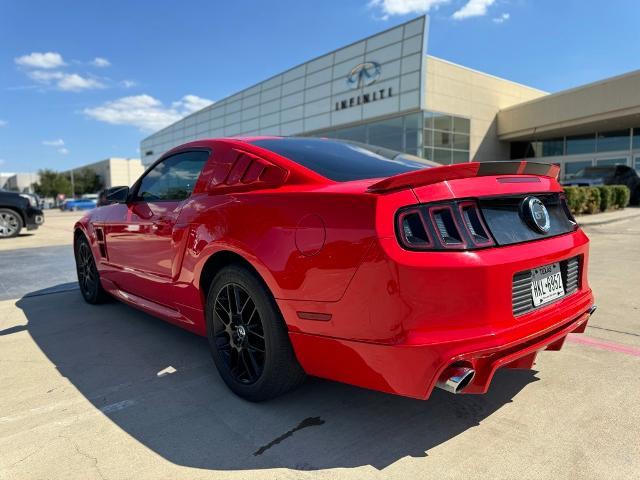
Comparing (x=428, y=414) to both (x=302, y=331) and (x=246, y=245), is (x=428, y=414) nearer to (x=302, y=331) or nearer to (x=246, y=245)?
(x=302, y=331)

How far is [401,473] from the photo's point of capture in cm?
194

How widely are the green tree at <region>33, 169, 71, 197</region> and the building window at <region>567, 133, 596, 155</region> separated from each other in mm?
77519

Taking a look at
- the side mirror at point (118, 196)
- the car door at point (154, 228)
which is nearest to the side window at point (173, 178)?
the car door at point (154, 228)

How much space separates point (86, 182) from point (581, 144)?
8475 centimetres

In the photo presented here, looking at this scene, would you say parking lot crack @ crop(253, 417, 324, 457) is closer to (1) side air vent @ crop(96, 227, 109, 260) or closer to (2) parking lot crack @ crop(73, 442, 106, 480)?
(2) parking lot crack @ crop(73, 442, 106, 480)

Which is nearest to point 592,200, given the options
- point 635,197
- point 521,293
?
point 635,197

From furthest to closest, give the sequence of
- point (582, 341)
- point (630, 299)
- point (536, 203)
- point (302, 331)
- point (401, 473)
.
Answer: point (630, 299), point (582, 341), point (536, 203), point (302, 331), point (401, 473)

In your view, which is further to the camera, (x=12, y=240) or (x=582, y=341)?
(x=12, y=240)

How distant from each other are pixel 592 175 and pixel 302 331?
20.7 m

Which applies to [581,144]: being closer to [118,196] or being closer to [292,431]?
[118,196]

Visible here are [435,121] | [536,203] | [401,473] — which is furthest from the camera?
[435,121]

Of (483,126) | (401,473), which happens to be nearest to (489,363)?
(401,473)

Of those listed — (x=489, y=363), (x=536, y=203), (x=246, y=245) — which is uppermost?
(x=536, y=203)

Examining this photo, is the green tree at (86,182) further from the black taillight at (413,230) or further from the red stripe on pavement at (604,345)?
the black taillight at (413,230)
